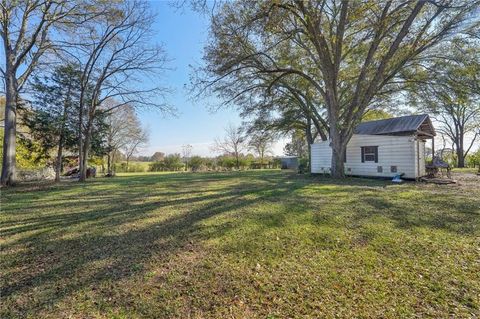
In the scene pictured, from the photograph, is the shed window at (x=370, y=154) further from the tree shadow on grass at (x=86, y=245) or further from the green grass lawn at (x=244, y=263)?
the tree shadow on grass at (x=86, y=245)

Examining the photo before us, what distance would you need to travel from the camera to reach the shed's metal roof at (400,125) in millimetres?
13633

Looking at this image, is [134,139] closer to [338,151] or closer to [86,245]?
[338,151]

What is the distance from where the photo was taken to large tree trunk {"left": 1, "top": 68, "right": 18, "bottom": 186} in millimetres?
10367

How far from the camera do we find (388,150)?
41.9 ft

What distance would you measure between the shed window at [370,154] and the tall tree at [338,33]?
258 centimetres

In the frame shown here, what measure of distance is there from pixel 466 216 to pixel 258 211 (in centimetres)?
407

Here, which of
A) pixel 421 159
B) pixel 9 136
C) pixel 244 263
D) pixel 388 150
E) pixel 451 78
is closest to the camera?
pixel 244 263

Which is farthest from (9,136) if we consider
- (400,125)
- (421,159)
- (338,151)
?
(400,125)

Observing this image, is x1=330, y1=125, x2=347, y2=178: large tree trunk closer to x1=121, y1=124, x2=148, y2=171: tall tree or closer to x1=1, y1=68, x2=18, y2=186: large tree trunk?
x1=1, y1=68, x2=18, y2=186: large tree trunk

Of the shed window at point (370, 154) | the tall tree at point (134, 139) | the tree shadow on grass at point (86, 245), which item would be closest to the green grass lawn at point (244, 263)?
the tree shadow on grass at point (86, 245)

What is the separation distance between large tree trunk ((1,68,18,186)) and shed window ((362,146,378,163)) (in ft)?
55.9

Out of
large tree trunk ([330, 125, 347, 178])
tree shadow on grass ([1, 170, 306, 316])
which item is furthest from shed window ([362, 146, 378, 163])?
tree shadow on grass ([1, 170, 306, 316])

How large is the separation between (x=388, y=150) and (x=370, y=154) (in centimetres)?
113

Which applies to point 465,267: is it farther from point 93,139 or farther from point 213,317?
point 93,139
